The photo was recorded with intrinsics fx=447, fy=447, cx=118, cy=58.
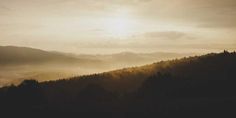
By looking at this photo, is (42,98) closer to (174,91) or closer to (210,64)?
(174,91)

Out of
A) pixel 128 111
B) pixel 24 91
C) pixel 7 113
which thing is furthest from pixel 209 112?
pixel 24 91

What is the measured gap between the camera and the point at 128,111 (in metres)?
50.8

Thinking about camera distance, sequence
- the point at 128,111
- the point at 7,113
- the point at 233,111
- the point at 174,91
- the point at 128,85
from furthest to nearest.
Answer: the point at 128,85 → the point at 174,91 → the point at 7,113 → the point at 128,111 → the point at 233,111

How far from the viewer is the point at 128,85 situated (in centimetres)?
11525

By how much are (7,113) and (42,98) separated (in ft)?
76.1

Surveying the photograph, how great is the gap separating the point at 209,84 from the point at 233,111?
34944 millimetres

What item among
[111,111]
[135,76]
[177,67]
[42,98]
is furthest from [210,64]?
[111,111]

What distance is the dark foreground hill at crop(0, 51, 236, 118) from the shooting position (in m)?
51.1

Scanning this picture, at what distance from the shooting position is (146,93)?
7912cm

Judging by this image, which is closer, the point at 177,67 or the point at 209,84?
the point at 209,84

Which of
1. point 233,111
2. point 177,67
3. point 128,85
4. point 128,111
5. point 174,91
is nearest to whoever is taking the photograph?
point 233,111

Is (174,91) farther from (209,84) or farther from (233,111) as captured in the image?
(233,111)

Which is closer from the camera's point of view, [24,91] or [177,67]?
[24,91]

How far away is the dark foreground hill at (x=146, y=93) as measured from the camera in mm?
51125
